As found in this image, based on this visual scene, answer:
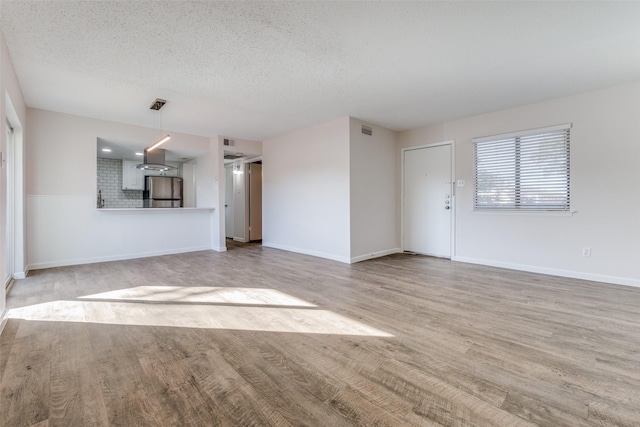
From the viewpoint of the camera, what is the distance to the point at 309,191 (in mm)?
5918

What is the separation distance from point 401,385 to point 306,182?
467cm

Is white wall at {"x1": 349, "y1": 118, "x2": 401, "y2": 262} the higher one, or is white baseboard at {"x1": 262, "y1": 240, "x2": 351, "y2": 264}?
white wall at {"x1": 349, "y1": 118, "x2": 401, "y2": 262}

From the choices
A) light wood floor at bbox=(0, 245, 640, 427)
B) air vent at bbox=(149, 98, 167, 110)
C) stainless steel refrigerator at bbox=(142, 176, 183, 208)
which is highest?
air vent at bbox=(149, 98, 167, 110)

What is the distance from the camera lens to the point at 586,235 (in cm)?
400

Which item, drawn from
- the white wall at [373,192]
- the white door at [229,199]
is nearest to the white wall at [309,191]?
the white wall at [373,192]

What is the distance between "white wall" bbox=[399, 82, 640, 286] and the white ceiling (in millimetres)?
267

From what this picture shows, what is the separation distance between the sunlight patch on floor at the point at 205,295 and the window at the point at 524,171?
378 centimetres

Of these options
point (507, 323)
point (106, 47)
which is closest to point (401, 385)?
point (507, 323)

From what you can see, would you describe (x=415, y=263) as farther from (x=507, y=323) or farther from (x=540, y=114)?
(x=540, y=114)

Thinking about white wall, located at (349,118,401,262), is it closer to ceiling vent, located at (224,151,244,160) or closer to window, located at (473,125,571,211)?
window, located at (473,125,571,211)

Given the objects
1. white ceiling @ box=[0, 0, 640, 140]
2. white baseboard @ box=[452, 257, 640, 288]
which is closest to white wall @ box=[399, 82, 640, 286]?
white baseboard @ box=[452, 257, 640, 288]

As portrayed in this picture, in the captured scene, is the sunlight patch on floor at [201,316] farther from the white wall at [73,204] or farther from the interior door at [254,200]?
the interior door at [254,200]

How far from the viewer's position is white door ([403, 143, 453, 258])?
5512mm

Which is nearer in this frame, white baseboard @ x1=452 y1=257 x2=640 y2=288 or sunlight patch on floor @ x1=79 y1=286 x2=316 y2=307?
sunlight patch on floor @ x1=79 y1=286 x2=316 y2=307
